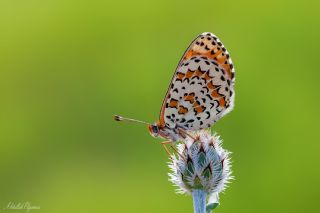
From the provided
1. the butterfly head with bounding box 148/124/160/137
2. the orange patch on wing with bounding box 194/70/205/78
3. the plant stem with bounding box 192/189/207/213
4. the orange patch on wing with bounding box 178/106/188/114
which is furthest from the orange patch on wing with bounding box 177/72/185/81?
the plant stem with bounding box 192/189/207/213

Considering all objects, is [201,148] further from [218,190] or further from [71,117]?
[71,117]

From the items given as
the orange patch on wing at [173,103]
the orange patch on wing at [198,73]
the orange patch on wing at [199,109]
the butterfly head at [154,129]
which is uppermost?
the orange patch on wing at [198,73]

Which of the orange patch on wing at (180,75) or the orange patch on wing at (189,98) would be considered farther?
the orange patch on wing at (189,98)

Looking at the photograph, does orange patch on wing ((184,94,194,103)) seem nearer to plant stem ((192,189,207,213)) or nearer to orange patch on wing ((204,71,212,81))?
orange patch on wing ((204,71,212,81))

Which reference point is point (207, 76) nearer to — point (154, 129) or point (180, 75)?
point (180, 75)

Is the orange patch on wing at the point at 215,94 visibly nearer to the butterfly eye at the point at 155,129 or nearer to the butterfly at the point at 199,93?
the butterfly at the point at 199,93

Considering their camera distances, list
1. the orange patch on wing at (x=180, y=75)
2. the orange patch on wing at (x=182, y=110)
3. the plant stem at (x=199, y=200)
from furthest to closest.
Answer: the orange patch on wing at (x=182, y=110), the orange patch on wing at (x=180, y=75), the plant stem at (x=199, y=200)

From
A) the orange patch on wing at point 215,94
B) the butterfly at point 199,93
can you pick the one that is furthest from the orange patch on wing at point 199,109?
the orange patch on wing at point 215,94
